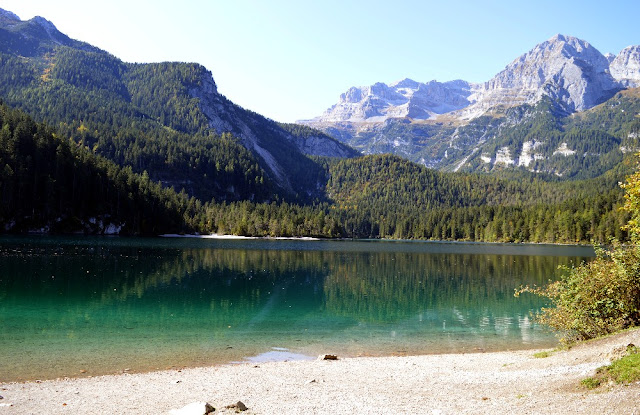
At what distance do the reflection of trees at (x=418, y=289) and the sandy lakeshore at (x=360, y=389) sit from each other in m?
16.5

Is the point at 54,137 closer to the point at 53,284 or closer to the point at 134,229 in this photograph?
the point at 134,229

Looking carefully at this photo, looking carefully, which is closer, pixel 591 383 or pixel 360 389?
pixel 591 383

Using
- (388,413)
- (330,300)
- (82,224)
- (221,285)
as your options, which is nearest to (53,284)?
(221,285)

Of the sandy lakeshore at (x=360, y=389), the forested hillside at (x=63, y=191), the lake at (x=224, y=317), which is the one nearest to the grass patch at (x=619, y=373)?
the sandy lakeshore at (x=360, y=389)

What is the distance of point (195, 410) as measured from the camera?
1227 centimetres

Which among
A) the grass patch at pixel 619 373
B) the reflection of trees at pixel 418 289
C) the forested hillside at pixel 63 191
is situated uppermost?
the forested hillside at pixel 63 191

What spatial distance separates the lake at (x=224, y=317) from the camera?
22531 millimetres

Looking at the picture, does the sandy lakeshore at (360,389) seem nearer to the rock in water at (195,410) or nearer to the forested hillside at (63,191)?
the rock in water at (195,410)

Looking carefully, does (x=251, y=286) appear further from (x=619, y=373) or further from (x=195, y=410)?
(x=619, y=373)

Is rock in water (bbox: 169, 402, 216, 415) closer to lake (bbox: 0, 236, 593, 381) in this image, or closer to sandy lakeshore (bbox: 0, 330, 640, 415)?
sandy lakeshore (bbox: 0, 330, 640, 415)

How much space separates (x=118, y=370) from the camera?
63.9 feet

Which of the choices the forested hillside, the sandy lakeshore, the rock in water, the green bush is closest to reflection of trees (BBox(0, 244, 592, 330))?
the sandy lakeshore

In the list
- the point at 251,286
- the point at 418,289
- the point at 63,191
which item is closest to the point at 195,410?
the point at 251,286

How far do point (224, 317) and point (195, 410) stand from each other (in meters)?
20.9
